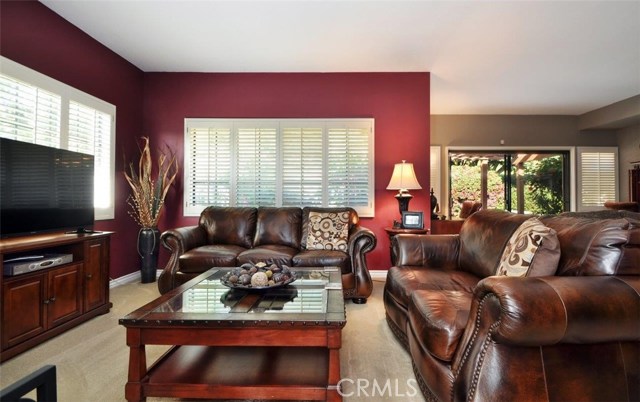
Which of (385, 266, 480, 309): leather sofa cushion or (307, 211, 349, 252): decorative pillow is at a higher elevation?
(307, 211, 349, 252): decorative pillow

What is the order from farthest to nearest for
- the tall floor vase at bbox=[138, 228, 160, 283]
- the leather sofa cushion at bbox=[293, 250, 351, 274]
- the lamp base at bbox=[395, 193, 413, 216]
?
the lamp base at bbox=[395, 193, 413, 216] < the tall floor vase at bbox=[138, 228, 160, 283] < the leather sofa cushion at bbox=[293, 250, 351, 274]

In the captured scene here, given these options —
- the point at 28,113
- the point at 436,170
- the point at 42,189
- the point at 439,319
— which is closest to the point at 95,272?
the point at 42,189

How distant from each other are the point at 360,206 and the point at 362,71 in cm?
182

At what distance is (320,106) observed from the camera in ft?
13.8

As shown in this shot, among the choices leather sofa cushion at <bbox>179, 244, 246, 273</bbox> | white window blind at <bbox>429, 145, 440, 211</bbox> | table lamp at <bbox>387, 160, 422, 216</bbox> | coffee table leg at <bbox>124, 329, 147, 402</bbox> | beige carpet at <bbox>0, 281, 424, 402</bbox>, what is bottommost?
beige carpet at <bbox>0, 281, 424, 402</bbox>

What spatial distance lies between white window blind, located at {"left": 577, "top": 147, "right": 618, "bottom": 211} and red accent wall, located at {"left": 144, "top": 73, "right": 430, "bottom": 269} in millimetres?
4415

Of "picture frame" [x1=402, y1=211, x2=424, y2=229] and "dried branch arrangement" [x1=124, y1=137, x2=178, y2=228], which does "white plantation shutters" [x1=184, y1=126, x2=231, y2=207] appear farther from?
"picture frame" [x1=402, y1=211, x2=424, y2=229]

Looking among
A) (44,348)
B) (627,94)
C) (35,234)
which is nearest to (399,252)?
(44,348)

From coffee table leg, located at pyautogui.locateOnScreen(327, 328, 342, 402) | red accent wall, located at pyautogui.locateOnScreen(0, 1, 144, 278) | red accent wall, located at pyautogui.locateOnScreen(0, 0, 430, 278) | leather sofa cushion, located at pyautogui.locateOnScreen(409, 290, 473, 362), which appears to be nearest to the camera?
leather sofa cushion, located at pyautogui.locateOnScreen(409, 290, 473, 362)

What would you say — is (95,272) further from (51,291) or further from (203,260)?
(203,260)

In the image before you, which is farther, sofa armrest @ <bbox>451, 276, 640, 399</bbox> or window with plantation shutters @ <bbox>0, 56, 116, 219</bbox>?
window with plantation shutters @ <bbox>0, 56, 116, 219</bbox>

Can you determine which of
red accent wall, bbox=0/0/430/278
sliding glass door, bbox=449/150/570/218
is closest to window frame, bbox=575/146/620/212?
sliding glass door, bbox=449/150/570/218

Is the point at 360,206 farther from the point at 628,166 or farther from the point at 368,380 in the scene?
the point at 628,166

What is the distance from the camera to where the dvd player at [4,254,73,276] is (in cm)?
199
